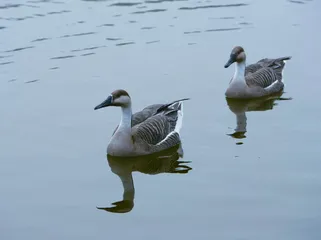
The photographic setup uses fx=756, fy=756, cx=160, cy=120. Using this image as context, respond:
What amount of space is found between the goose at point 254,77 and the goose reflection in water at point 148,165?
10.4 ft

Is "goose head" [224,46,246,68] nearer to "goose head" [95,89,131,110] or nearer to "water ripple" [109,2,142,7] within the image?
"goose head" [95,89,131,110]

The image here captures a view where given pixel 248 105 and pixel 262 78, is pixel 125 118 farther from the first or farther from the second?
pixel 262 78

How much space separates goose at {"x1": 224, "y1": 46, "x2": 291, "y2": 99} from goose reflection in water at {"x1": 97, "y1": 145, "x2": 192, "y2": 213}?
124 inches

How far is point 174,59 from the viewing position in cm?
1942

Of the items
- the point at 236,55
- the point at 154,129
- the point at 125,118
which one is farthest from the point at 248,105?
the point at 125,118

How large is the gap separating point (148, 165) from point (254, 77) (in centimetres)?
490

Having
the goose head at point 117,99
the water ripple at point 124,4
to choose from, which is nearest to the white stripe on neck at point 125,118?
the goose head at point 117,99

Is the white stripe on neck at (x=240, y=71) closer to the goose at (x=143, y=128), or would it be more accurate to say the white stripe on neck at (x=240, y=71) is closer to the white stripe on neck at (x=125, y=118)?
the goose at (x=143, y=128)

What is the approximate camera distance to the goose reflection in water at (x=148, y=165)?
13539 millimetres

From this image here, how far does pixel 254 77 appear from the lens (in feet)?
59.0

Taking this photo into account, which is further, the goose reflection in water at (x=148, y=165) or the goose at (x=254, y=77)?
the goose at (x=254, y=77)

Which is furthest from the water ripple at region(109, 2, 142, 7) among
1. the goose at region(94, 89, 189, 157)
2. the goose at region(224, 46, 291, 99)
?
the goose at region(94, 89, 189, 157)

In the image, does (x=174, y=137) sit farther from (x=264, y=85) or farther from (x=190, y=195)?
(x=264, y=85)

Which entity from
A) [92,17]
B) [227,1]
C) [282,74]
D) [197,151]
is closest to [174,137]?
[197,151]
